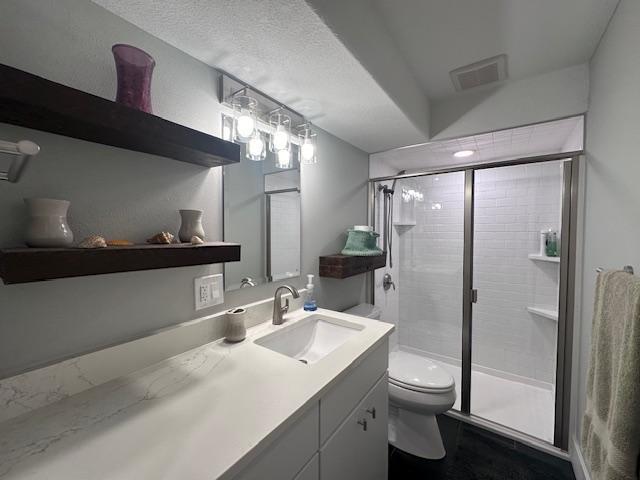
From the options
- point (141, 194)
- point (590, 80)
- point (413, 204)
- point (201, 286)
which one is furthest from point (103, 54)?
point (413, 204)

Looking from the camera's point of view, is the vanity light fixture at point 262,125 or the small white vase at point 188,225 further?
the vanity light fixture at point 262,125

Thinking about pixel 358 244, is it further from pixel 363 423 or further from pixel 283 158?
pixel 363 423

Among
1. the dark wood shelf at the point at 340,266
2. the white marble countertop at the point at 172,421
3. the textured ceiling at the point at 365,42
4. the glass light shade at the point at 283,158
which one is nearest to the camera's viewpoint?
the white marble countertop at the point at 172,421

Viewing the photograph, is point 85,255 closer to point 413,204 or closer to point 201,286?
point 201,286

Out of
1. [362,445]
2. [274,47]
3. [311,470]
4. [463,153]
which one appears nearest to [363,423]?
[362,445]

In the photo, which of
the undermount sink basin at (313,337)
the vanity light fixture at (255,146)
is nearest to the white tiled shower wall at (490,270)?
the undermount sink basin at (313,337)

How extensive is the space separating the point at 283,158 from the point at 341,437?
1250 mm

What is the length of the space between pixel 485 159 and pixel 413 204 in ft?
2.52

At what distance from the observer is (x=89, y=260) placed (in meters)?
0.64

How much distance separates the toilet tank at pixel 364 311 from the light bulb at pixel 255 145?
1279 mm

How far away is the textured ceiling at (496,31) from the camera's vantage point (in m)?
1.13

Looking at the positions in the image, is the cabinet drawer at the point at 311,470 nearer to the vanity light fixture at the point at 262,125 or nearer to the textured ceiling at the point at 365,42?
the vanity light fixture at the point at 262,125

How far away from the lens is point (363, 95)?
1.29 metres

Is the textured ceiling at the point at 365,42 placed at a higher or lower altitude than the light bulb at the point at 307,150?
higher
